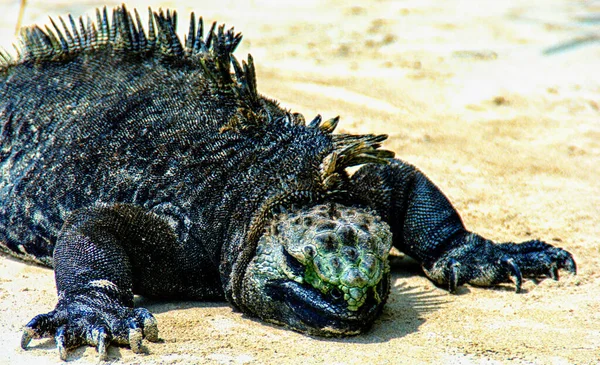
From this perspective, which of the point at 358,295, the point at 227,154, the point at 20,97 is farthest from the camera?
the point at 20,97

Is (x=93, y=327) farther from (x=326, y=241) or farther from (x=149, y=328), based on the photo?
(x=326, y=241)

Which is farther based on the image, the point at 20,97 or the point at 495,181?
the point at 495,181

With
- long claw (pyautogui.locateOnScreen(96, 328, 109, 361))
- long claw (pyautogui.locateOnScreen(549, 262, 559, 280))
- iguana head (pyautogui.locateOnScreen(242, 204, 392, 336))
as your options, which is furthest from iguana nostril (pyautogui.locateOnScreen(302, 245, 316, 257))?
long claw (pyautogui.locateOnScreen(549, 262, 559, 280))

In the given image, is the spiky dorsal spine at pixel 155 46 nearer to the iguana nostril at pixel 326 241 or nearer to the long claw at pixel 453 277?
the iguana nostril at pixel 326 241

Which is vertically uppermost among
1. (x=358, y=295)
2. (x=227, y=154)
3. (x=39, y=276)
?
(x=227, y=154)

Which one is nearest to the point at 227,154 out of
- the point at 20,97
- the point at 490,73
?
the point at 20,97

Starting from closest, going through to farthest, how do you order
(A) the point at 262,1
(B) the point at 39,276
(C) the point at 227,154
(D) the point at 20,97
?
(C) the point at 227,154, (B) the point at 39,276, (D) the point at 20,97, (A) the point at 262,1

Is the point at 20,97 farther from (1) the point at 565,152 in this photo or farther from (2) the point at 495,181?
(1) the point at 565,152
